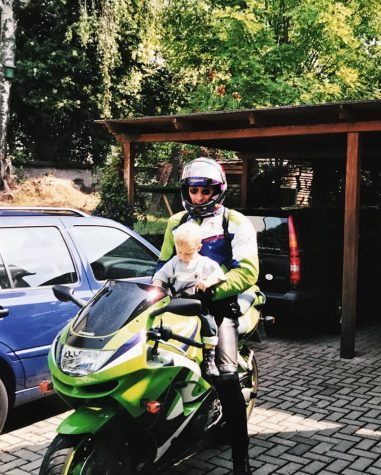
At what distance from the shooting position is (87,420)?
2.97 m

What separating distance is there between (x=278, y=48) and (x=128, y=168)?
881cm

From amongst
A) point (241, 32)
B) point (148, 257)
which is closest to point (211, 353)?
point (148, 257)

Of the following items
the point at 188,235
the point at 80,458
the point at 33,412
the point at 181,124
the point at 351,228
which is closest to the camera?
the point at 80,458

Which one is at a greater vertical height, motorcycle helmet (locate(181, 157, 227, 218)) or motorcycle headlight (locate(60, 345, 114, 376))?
motorcycle helmet (locate(181, 157, 227, 218))

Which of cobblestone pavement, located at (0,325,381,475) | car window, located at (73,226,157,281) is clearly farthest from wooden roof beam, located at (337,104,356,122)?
car window, located at (73,226,157,281)

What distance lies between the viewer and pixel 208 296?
11.7 ft

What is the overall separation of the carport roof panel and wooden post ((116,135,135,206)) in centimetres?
13

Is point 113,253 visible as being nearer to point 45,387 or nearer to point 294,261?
point 45,387

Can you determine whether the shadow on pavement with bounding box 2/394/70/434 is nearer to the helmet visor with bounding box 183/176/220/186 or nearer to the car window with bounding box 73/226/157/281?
the car window with bounding box 73/226/157/281

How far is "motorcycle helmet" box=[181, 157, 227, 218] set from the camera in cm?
375

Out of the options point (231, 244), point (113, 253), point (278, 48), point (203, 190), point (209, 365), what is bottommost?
point (209, 365)

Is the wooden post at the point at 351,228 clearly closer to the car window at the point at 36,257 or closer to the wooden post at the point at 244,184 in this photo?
the car window at the point at 36,257

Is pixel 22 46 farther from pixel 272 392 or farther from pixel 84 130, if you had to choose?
pixel 272 392

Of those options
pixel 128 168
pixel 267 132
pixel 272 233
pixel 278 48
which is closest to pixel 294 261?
pixel 272 233
